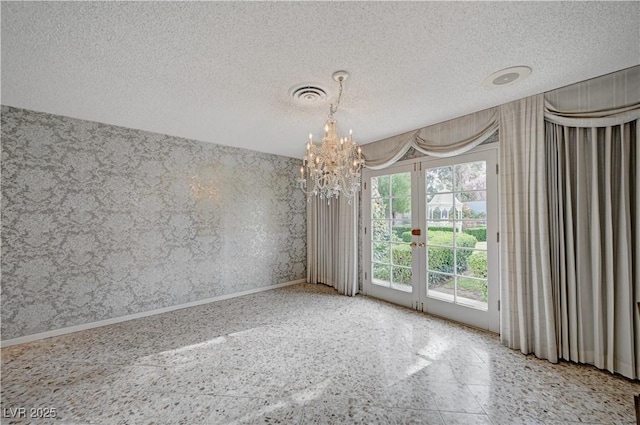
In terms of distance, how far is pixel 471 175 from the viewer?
2977 mm

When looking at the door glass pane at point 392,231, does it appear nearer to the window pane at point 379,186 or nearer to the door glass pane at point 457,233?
the window pane at point 379,186

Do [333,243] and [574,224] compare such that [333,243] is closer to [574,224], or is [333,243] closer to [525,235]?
[525,235]

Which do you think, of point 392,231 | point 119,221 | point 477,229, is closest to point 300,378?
point 392,231

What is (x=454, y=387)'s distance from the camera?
6.36 feet

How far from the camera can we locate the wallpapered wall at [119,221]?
8.71 ft

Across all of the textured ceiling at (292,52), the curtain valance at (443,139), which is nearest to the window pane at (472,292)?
the curtain valance at (443,139)

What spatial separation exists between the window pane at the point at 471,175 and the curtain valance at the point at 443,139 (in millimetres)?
216

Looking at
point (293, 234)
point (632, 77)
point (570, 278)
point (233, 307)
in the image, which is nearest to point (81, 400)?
point (233, 307)

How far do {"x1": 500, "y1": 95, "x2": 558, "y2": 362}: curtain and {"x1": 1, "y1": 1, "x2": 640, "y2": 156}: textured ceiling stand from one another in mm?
325

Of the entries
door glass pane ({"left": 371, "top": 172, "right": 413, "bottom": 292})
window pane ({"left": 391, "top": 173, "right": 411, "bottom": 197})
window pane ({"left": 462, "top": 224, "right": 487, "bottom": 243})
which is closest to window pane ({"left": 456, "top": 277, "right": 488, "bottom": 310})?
window pane ({"left": 462, "top": 224, "right": 487, "bottom": 243})

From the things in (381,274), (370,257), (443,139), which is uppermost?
(443,139)

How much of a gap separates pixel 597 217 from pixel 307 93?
2749mm

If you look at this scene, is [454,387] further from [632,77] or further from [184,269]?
[184,269]

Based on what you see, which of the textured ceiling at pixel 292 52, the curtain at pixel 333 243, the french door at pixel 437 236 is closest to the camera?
the textured ceiling at pixel 292 52
